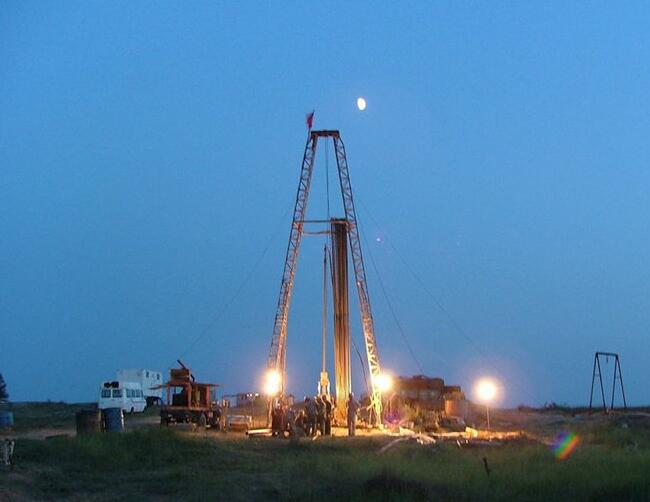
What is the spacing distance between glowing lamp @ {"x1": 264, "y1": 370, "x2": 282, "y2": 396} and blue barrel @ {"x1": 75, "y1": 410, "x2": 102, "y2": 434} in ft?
52.8

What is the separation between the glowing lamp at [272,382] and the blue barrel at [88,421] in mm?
16091

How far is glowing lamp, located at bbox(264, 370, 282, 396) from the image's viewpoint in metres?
49.5

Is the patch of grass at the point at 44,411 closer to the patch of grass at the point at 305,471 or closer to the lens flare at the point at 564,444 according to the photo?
the patch of grass at the point at 305,471

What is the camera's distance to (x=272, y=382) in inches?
1956

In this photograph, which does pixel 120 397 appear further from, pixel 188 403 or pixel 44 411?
pixel 188 403

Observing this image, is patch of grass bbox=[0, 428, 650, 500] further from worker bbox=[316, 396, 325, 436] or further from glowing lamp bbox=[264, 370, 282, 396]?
glowing lamp bbox=[264, 370, 282, 396]

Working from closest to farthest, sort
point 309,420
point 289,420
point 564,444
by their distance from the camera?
point 564,444 < point 289,420 < point 309,420

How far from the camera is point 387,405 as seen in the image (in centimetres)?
4944

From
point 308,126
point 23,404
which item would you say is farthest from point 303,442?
point 23,404

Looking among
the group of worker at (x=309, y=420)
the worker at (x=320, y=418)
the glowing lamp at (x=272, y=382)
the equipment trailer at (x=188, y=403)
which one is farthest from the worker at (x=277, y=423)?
the glowing lamp at (x=272, y=382)

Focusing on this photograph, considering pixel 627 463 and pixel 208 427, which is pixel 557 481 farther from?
pixel 208 427

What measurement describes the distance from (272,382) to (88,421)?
55.1ft

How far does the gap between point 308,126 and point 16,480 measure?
1234 inches

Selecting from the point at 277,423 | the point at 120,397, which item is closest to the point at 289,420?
the point at 277,423
